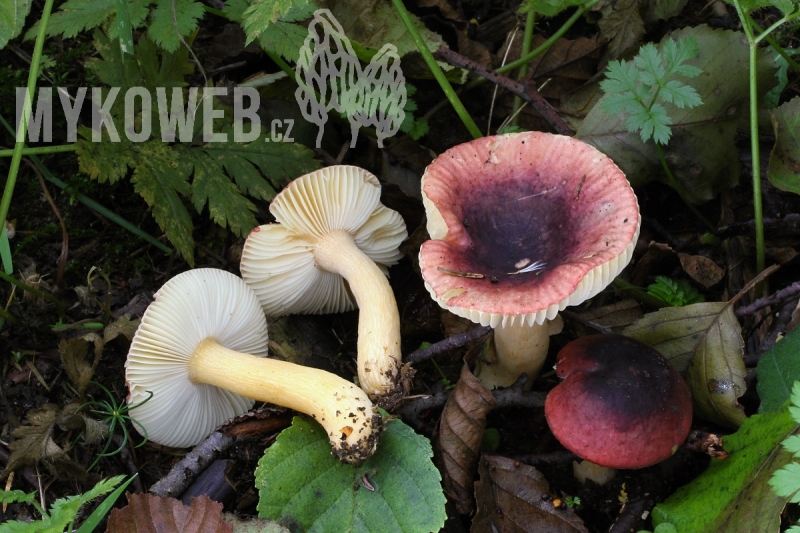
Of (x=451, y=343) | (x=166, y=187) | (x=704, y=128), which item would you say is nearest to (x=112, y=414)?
(x=166, y=187)

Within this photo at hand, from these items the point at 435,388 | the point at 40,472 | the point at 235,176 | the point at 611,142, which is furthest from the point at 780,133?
the point at 40,472

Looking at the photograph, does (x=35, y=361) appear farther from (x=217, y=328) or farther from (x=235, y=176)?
(x=235, y=176)

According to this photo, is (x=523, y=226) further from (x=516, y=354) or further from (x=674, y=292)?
(x=674, y=292)

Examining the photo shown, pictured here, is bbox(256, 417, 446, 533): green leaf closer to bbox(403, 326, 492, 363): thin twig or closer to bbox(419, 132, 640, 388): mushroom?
bbox(403, 326, 492, 363): thin twig

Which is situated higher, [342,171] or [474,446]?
[342,171]

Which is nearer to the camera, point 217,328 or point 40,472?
point 40,472

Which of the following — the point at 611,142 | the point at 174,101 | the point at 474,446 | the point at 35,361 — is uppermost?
the point at 174,101

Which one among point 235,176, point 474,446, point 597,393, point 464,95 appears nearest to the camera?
point 597,393
